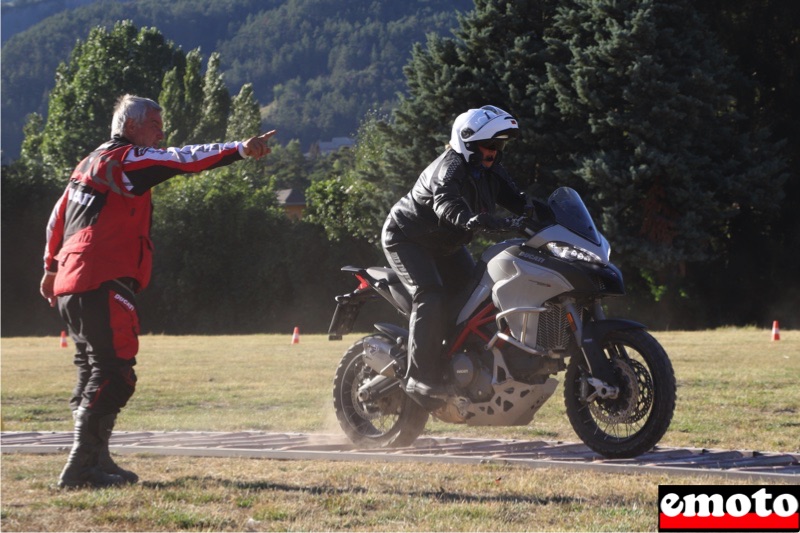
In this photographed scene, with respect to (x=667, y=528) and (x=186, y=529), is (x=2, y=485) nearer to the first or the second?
(x=186, y=529)

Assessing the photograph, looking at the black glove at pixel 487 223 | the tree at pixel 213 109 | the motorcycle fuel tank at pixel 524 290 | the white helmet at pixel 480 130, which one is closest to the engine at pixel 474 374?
the motorcycle fuel tank at pixel 524 290

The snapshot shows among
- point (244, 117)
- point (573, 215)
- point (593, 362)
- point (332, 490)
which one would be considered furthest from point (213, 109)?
point (332, 490)

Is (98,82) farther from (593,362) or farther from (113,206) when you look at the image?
(593,362)

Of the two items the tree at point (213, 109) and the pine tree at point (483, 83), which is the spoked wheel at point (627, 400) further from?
the tree at point (213, 109)

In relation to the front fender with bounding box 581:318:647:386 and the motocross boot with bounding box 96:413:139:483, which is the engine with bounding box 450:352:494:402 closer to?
the front fender with bounding box 581:318:647:386

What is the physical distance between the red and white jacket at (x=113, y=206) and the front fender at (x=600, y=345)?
2445 millimetres

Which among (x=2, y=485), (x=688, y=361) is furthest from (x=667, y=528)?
(x=688, y=361)

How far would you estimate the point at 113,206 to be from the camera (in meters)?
6.82

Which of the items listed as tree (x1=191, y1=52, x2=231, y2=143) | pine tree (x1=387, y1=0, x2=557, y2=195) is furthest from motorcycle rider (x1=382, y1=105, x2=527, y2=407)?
tree (x1=191, y1=52, x2=231, y2=143)

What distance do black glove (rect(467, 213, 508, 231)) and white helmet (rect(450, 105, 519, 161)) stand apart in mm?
729

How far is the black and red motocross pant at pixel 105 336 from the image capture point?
6773 millimetres

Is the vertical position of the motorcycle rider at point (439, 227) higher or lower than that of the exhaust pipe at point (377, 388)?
higher

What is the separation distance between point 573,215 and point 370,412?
7.61 feet

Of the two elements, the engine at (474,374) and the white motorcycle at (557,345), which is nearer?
the white motorcycle at (557,345)
